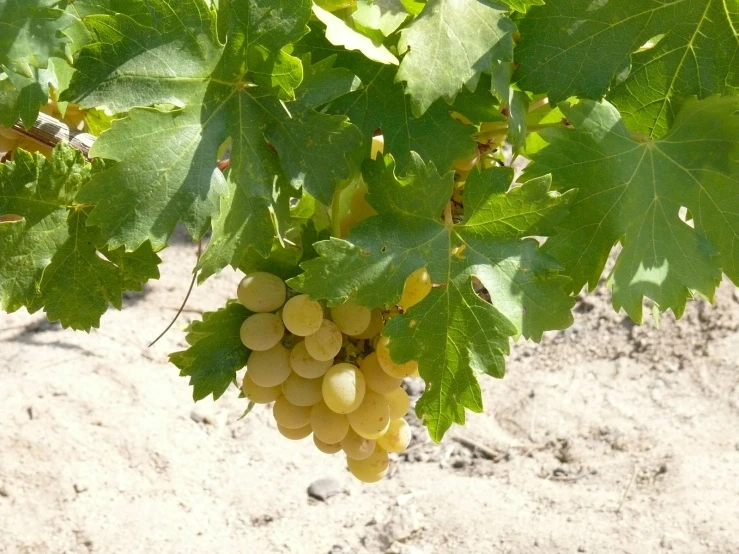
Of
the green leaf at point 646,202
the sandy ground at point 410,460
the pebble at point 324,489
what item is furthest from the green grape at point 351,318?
the pebble at point 324,489

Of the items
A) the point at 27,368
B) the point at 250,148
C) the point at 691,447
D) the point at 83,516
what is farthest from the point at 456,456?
the point at 250,148

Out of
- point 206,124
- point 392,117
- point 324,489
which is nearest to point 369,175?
point 392,117

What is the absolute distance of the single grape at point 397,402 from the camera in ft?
3.41

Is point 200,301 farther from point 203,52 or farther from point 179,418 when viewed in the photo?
point 203,52

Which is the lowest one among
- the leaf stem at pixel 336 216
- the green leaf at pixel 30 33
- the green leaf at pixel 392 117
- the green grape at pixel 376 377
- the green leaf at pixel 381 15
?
the green grape at pixel 376 377

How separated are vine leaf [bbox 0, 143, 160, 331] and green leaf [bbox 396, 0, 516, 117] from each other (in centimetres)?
38

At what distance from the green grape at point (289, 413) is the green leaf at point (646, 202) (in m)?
0.34

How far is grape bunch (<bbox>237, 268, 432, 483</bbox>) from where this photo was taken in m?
0.93

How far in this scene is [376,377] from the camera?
3.21ft

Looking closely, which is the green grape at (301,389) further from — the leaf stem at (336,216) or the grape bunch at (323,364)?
the leaf stem at (336,216)

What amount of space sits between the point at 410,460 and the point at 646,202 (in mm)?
1869

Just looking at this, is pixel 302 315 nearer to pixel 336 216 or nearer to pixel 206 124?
pixel 336 216

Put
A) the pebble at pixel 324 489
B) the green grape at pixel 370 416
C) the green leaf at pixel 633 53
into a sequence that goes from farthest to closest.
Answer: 1. the pebble at pixel 324 489
2. the green grape at pixel 370 416
3. the green leaf at pixel 633 53

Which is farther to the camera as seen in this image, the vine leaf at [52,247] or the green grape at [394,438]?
the green grape at [394,438]
